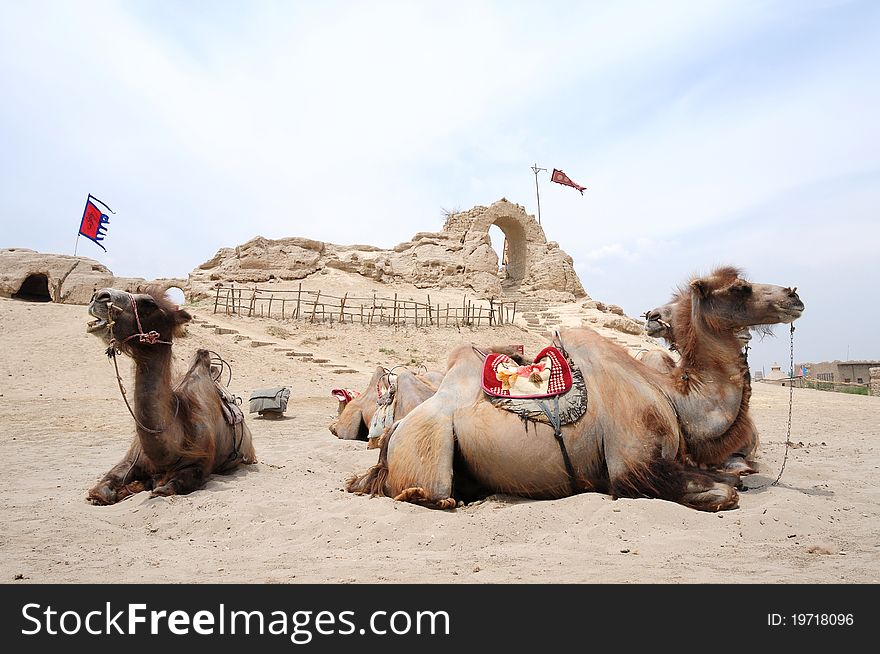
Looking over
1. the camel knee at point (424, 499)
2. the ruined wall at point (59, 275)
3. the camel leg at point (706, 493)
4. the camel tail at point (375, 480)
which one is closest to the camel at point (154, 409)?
the camel tail at point (375, 480)

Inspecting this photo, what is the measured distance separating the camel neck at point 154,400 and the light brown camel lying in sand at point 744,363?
4.02 m

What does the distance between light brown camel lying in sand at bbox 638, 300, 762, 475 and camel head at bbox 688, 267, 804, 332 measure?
0.16m

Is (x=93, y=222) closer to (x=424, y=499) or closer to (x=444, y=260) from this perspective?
(x=444, y=260)

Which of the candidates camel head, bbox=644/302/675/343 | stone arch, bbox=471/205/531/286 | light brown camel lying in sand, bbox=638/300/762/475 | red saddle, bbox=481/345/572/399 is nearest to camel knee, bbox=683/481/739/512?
light brown camel lying in sand, bbox=638/300/762/475

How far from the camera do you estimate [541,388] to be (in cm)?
434

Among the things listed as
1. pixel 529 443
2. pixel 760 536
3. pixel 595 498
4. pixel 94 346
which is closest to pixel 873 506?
pixel 760 536

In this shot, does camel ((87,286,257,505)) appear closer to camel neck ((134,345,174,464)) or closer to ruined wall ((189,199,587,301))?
camel neck ((134,345,174,464))

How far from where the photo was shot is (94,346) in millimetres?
16703

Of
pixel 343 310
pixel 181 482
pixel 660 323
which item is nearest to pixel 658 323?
pixel 660 323

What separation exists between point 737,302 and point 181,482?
452 cm

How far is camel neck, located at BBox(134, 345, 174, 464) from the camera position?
4.97 meters

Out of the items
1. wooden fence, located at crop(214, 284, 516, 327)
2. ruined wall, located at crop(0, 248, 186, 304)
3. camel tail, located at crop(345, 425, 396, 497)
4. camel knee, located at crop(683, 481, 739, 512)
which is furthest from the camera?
ruined wall, located at crop(0, 248, 186, 304)

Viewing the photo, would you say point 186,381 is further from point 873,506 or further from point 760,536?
point 873,506

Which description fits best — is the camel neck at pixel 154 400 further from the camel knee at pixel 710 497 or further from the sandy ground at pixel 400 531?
the camel knee at pixel 710 497
